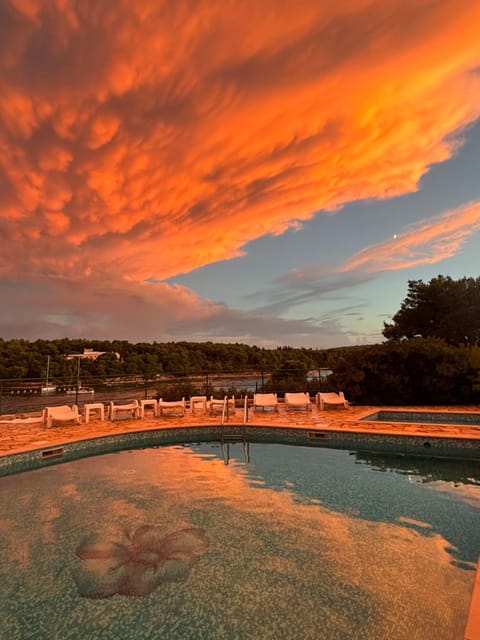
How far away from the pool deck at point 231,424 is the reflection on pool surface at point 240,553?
1317 millimetres

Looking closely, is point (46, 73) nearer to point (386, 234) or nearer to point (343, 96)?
point (343, 96)

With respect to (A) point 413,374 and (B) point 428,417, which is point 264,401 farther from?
(A) point 413,374

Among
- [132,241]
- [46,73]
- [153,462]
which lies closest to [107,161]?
[46,73]

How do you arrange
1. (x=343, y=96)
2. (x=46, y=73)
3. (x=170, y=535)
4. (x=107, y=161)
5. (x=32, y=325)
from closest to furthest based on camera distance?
(x=170, y=535) → (x=46, y=73) → (x=343, y=96) → (x=107, y=161) → (x=32, y=325)

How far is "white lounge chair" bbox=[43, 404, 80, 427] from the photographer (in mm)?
9695

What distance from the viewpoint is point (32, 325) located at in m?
29.5

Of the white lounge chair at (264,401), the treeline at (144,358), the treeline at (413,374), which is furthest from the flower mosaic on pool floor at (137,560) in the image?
the treeline at (144,358)

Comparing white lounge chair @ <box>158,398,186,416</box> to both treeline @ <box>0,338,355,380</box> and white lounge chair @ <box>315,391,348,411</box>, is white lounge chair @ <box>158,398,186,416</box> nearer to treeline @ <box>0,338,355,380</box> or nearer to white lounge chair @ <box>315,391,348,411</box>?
white lounge chair @ <box>315,391,348,411</box>

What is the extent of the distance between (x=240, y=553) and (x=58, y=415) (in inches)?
304

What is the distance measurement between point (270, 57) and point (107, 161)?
491 cm

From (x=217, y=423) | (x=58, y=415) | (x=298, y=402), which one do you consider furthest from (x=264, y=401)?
(x=58, y=415)

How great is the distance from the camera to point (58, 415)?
9844 mm

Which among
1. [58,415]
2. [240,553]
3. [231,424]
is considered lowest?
[240,553]

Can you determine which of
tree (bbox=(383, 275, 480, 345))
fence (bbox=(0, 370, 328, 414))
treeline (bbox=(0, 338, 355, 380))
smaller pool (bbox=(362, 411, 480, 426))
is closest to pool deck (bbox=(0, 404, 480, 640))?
smaller pool (bbox=(362, 411, 480, 426))
